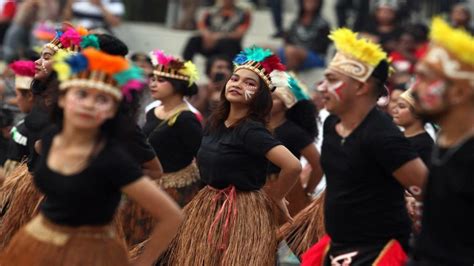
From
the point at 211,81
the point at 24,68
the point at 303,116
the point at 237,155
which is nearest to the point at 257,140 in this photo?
the point at 237,155

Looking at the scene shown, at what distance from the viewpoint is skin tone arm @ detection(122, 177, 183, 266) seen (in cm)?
574

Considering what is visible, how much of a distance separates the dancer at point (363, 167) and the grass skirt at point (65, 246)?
46.8 inches

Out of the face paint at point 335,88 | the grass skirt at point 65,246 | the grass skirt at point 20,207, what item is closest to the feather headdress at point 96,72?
the grass skirt at point 65,246

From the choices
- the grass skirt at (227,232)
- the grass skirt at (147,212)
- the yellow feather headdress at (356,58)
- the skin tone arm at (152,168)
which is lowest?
the grass skirt at (147,212)

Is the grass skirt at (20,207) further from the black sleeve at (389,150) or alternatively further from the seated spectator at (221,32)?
the seated spectator at (221,32)

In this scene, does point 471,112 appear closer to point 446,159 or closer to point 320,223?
point 446,159

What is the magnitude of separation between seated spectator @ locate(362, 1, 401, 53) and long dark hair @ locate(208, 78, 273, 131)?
6.74 m

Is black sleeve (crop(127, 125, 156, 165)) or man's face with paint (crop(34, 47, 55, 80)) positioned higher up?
black sleeve (crop(127, 125, 156, 165))

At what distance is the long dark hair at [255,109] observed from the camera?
8453mm

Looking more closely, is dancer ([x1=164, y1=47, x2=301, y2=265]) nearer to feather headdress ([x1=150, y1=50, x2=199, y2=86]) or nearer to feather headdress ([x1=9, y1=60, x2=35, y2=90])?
feather headdress ([x1=150, y1=50, x2=199, y2=86])

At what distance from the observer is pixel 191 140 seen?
960cm

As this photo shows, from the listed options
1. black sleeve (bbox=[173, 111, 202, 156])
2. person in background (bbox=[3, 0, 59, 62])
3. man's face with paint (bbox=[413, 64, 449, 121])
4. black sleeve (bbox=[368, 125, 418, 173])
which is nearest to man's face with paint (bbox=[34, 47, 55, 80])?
black sleeve (bbox=[173, 111, 202, 156])

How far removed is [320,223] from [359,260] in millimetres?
2157

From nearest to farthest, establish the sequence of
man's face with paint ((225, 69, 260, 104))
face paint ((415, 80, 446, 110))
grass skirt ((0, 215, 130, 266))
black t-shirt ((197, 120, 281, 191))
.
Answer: face paint ((415, 80, 446, 110)) → grass skirt ((0, 215, 130, 266)) → black t-shirt ((197, 120, 281, 191)) → man's face with paint ((225, 69, 260, 104))
